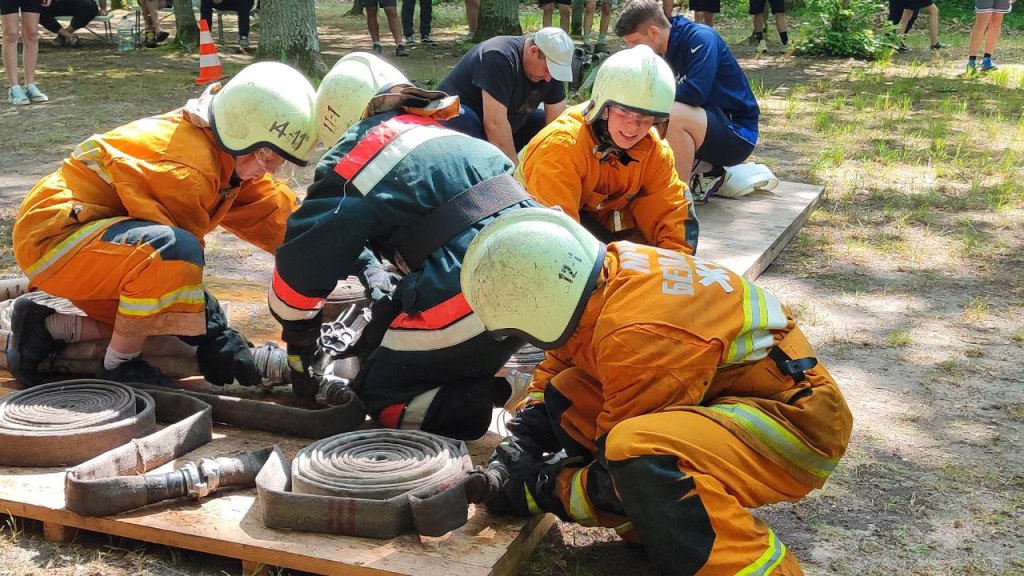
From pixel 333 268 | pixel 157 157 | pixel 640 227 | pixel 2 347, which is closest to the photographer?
pixel 333 268

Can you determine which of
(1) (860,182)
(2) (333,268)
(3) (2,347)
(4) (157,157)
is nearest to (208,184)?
(4) (157,157)

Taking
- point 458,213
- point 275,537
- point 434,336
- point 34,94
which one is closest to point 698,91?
point 458,213

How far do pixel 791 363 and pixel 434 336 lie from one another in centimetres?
121

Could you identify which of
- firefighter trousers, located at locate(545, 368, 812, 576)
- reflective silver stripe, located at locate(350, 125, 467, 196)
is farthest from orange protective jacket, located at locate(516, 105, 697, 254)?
firefighter trousers, located at locate(545, 368, 812, 576)

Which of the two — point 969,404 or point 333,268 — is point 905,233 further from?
point 333,268

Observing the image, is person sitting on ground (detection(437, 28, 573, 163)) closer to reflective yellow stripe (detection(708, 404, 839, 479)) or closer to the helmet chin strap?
the helmet chin strap

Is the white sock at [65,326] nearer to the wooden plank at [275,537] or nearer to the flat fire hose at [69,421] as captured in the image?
the flat fire hose at [69,421]

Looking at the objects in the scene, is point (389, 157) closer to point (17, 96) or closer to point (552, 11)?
point (17, 96)

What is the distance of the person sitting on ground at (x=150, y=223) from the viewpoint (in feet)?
12.4

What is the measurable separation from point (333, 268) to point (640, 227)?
1.93m

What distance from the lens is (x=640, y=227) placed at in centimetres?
496

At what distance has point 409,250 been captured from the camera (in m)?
3.54

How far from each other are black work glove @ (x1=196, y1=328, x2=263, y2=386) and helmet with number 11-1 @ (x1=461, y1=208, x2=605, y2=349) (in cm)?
148

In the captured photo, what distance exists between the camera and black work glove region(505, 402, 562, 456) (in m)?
3.31
